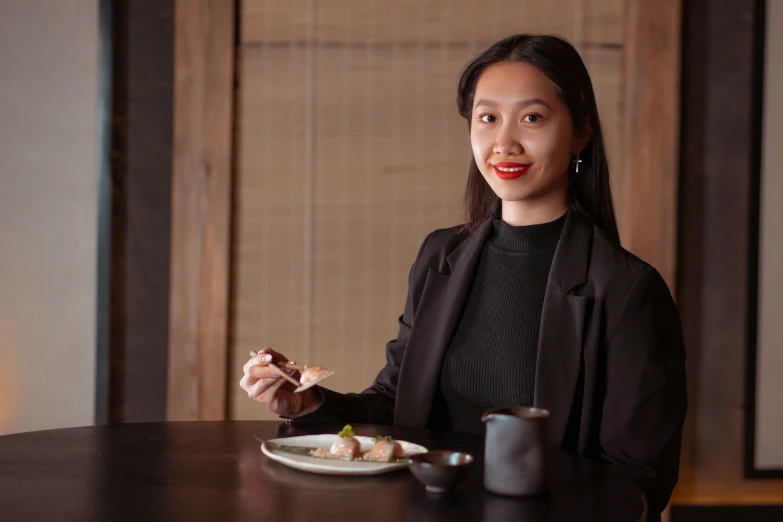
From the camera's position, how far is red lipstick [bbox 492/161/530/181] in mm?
1733

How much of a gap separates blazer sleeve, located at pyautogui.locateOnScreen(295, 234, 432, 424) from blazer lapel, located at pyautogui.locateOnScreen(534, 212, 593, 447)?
36 cm

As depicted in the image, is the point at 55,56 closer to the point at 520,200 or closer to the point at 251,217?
the point at 251,217

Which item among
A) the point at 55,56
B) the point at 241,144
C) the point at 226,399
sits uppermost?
the point at 55,56

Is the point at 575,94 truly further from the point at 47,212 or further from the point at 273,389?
the point at 47,212

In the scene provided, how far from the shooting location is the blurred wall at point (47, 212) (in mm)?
3172

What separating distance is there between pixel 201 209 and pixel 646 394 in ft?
6.56

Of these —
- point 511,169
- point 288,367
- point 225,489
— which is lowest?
point 225,489

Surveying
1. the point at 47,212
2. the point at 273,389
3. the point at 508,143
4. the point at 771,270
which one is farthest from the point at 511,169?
the point at 47,212

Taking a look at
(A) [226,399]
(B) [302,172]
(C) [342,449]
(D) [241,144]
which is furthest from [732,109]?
(C) [342,449]

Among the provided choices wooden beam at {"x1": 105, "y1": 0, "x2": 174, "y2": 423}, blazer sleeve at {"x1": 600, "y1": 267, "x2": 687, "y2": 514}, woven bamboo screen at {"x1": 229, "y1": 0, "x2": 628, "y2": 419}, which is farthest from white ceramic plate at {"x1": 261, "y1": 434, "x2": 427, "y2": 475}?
wooden beam at {"x1": 105, "y1": 0, "x2": 174, "y2": 423}

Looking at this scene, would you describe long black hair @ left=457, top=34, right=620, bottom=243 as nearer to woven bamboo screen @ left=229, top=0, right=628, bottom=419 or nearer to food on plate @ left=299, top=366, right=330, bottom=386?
food on plate @ left=299, top=366, right=330, bottom=386

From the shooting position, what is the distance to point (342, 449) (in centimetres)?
138

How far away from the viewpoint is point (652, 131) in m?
3.13

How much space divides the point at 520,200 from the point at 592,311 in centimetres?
29
